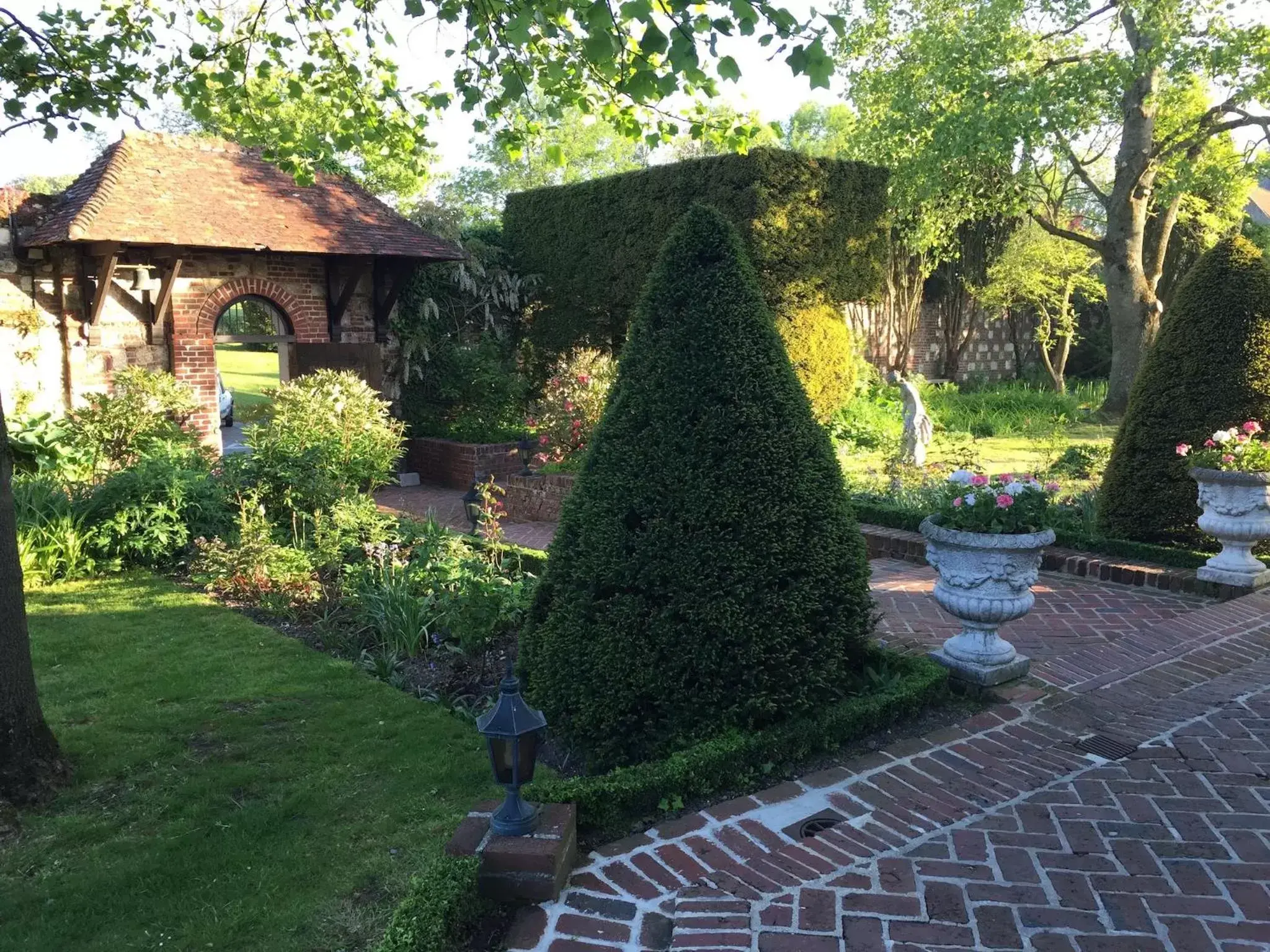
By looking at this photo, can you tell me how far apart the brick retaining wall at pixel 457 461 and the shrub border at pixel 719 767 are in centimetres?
926

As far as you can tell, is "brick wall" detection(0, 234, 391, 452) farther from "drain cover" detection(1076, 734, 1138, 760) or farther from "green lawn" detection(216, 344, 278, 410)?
"green lawn" detection(216, 344, 278, 410)

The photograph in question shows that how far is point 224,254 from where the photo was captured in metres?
12.5

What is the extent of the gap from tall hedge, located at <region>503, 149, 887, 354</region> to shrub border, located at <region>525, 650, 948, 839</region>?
966 cm

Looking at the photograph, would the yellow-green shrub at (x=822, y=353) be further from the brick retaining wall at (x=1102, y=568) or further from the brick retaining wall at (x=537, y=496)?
the brick retaining wall at (x=1102, y=568)

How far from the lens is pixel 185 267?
1218cm

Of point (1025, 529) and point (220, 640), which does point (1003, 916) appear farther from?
point (220, 640)

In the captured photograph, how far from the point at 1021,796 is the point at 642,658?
168 cm

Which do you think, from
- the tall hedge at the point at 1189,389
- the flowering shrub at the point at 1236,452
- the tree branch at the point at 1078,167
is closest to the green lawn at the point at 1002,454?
the tall hedge at the point at 1189,389

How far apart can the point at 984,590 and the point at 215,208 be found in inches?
437

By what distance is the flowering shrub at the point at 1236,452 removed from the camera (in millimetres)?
7078

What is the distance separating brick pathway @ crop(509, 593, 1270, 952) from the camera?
2.94 m

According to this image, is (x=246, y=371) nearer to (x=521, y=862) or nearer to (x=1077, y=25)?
(x=1077, y=25)

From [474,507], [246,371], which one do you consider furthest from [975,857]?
[246,371]

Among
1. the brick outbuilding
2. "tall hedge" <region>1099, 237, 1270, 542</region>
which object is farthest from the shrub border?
the brick outbuilding
